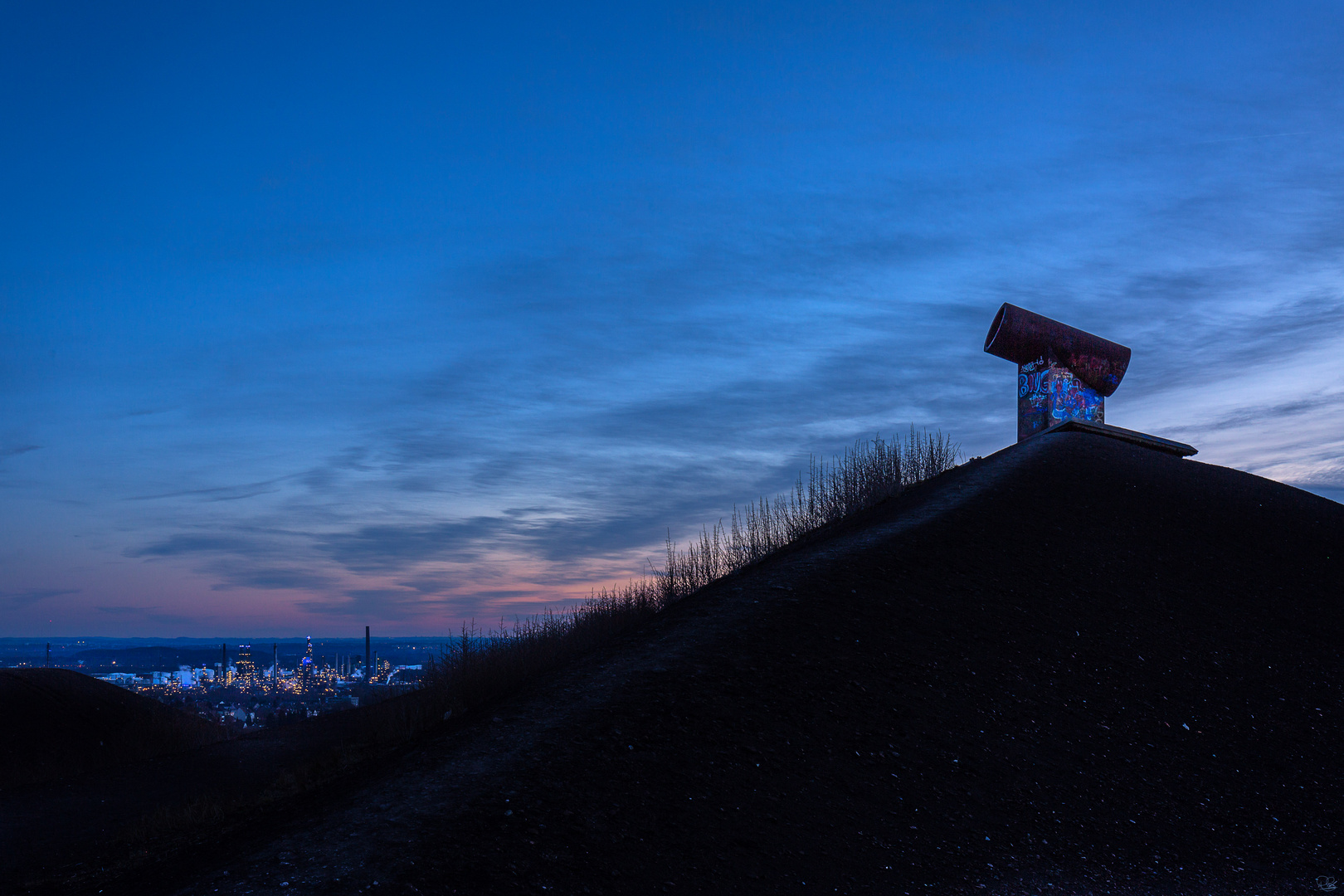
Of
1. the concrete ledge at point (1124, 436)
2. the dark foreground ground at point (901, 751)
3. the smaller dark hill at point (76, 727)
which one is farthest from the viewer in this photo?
A: the concrete ledge at point (1124, 436)

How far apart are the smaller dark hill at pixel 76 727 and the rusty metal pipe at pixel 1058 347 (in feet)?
50.6

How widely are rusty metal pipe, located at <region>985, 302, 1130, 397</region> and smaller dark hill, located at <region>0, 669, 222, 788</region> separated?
50.6ft

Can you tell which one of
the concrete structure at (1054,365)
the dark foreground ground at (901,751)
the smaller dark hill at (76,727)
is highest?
the concrete structure at (1054,365)

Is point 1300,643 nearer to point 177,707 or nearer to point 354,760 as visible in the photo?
point 354,760

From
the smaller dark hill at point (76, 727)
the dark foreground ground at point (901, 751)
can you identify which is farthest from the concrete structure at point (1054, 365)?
the smaller dark hill at point (76, 727)

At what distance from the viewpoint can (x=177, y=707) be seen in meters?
17.1

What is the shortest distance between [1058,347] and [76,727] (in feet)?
59.8

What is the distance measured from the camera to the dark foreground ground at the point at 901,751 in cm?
503

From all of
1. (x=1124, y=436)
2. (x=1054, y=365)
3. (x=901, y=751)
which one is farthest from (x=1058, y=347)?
(x=901, y=751)

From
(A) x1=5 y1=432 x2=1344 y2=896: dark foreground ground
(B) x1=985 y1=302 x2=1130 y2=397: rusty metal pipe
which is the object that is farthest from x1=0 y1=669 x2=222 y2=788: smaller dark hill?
(B) x1=985 y1=302 x2=1130 y2=397: rusty metal pipe

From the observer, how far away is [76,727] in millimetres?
14789

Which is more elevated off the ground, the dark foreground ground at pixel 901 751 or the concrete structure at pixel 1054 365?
the concrete structure at pixel 1054 365

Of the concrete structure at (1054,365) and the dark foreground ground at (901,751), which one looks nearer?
the dark foreground ground at (901,751)

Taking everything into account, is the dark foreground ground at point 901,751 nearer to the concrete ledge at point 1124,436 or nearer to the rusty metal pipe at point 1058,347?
the concrete ledge at point 1124,436
